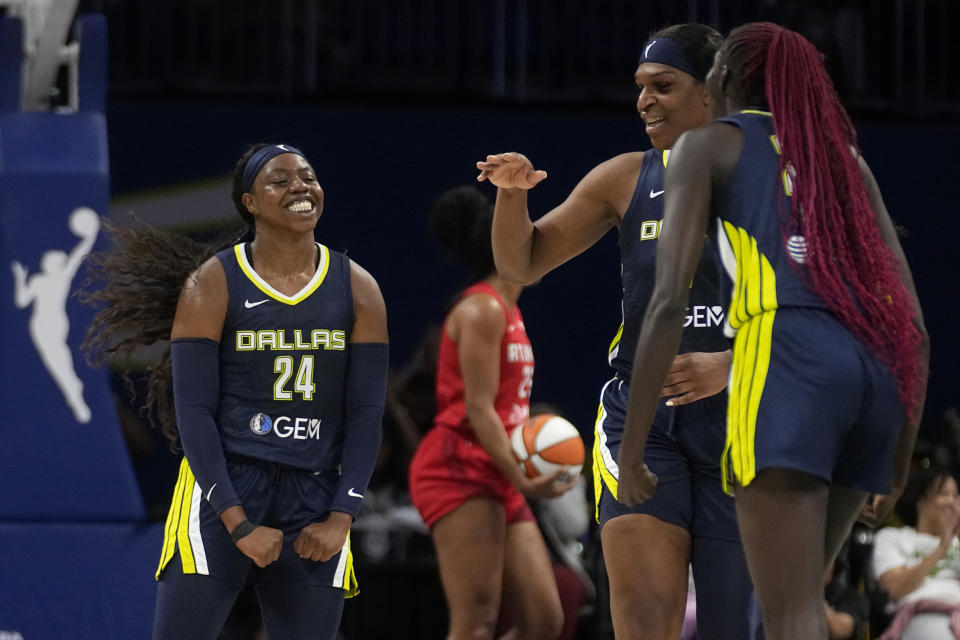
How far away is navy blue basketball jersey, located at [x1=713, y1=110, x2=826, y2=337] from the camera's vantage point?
3074mm

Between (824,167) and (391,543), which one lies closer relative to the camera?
(824,167)

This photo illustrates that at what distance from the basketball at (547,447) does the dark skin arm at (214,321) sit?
1919 mm

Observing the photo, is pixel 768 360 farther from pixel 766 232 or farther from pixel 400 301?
pixel 400 301

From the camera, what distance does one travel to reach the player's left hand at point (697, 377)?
392 centimetres

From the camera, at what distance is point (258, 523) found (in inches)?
164

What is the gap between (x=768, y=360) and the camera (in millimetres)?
3031

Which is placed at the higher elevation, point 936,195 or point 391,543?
point 936,195

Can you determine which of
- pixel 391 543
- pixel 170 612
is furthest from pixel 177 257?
pixel 391 543

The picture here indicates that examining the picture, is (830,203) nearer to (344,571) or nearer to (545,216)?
(545,216)

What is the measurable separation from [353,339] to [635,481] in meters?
1.33

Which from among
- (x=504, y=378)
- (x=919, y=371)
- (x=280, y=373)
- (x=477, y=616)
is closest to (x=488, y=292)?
(x=504, y=378)

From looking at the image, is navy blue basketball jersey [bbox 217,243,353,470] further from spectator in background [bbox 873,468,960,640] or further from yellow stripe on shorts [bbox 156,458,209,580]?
spectator in background [bbox 873,468,960,640]

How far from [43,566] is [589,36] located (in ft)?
19.4

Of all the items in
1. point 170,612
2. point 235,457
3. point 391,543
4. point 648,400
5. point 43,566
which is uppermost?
point 648,400
